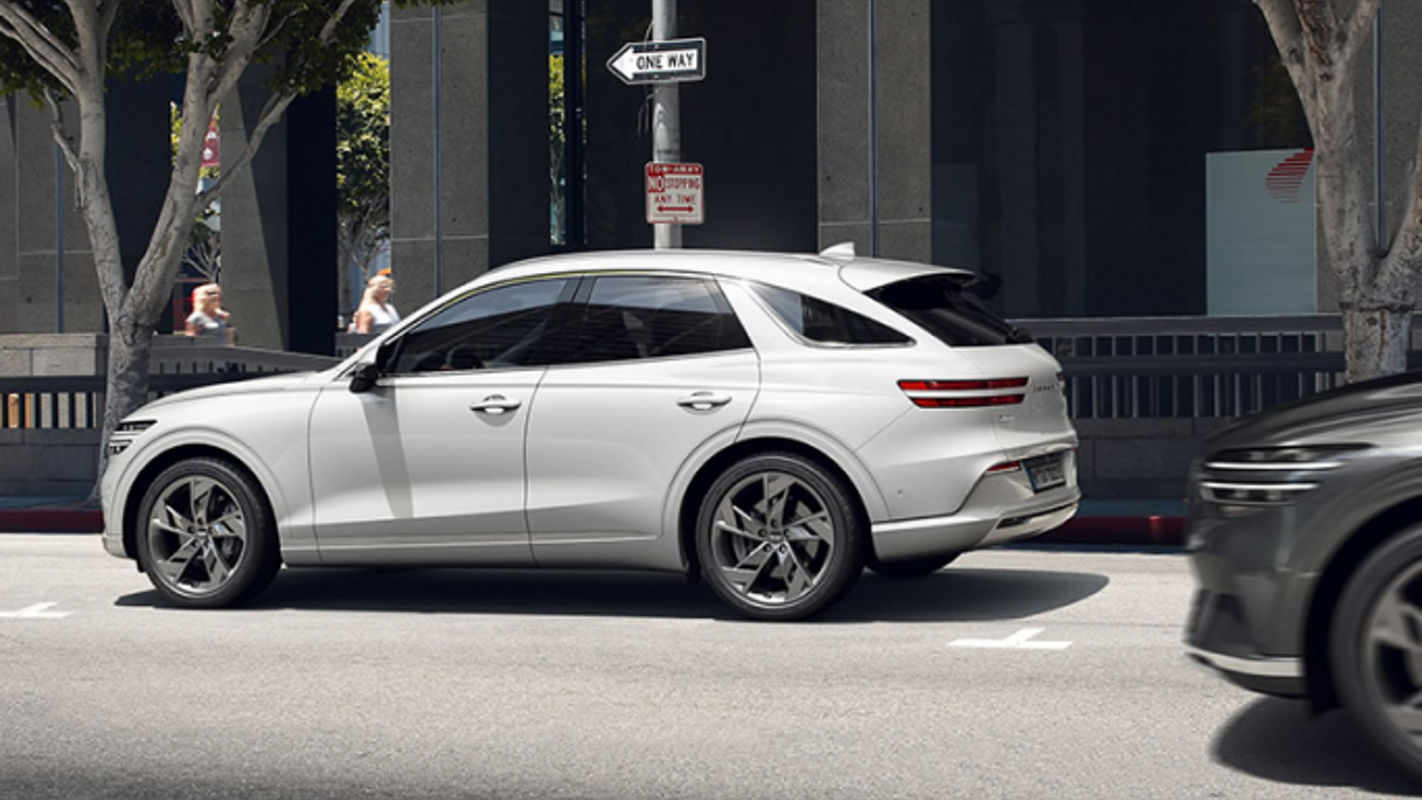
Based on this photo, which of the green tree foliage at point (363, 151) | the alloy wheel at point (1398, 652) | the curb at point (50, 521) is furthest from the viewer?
the green tree foliage at point (363, 151)

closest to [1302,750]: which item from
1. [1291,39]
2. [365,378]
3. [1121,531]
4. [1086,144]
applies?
[365,378]

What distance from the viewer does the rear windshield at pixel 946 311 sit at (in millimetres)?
9055

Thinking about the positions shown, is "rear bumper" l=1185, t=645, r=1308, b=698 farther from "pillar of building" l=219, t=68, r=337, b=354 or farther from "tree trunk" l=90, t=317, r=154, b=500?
"pillar of building" l=219, t=68, r=337, b=354

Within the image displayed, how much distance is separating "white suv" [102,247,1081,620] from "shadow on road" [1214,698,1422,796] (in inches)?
87.4

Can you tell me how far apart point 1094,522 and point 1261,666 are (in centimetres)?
750

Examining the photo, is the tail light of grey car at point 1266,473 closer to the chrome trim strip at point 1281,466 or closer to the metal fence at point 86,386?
the chrome trim strip at point 1281,466

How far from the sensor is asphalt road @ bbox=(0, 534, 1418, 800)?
237 inches

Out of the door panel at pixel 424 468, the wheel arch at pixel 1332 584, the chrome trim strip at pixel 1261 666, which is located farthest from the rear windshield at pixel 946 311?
the wheel arch at pixel 1332 584

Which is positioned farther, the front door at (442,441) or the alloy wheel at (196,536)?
the alloy wheel at (196,536)

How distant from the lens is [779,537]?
880 cm

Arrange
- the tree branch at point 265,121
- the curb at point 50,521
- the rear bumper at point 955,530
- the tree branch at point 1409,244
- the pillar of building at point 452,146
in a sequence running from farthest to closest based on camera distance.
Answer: the pillar of building at point 452,146, the tree branch at point 265,121, the curb at point 50,521, the tree branch at point 1409,244, the rear bumper at point 955,530

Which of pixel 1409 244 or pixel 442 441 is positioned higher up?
pixel 1409 244

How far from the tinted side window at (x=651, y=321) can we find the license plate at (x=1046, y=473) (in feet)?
4.74

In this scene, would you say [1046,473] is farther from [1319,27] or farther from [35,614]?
[35,614]
